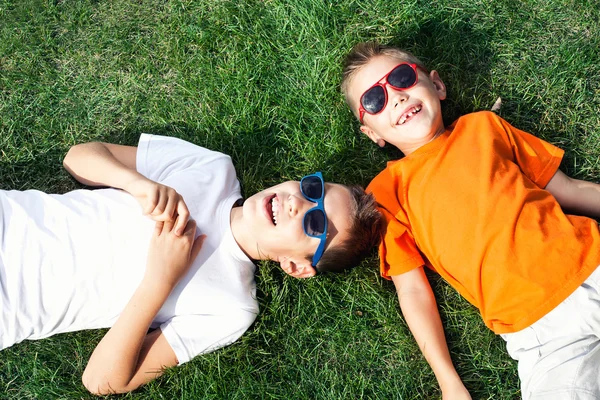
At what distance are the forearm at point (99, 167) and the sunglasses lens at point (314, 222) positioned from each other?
3.31 feet

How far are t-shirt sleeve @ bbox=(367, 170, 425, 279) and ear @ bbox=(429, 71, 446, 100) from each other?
716 mm

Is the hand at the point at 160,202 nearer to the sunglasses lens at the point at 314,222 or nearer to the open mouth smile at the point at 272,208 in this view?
the open mouth smile at the point at 272,208

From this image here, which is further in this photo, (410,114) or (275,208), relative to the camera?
(410,114)

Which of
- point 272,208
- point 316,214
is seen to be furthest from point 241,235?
point 316,214

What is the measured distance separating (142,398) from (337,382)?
1.27 meters

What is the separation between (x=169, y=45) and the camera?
164 inches

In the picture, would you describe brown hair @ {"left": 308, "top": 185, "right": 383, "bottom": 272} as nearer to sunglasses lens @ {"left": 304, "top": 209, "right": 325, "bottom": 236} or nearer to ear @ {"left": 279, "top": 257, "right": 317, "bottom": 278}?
ear @ {"left": 279, "top": 257, "right": 317, "bottom": 278}

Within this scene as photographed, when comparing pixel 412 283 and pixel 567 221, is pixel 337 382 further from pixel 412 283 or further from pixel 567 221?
pixel 567 221

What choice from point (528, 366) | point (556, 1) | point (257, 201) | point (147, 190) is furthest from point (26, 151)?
point (556, 1)

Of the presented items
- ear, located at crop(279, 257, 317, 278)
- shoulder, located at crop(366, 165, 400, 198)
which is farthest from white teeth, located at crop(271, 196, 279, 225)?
shoulder, located at crop(366, 165, 400, 198)

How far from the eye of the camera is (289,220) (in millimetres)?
3213

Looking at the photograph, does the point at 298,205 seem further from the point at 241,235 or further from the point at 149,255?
the point at 149,255

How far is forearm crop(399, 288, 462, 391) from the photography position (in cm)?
339

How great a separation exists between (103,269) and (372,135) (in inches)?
77.9
